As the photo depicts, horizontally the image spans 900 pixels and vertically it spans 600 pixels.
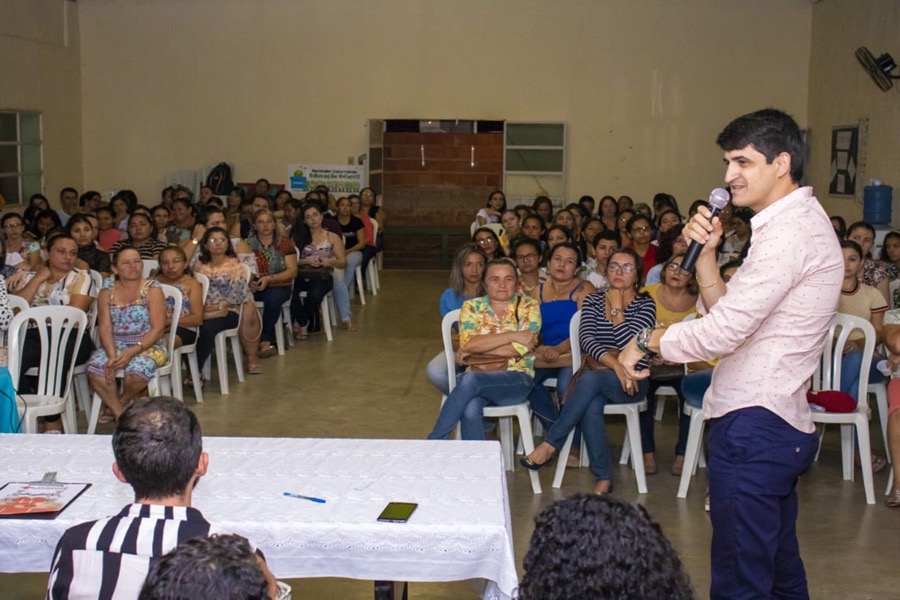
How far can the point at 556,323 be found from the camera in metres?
4.91

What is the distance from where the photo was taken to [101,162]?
12.9 metres

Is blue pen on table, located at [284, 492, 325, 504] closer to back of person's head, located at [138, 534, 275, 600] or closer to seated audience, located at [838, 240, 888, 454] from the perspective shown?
back of person's head, located at [138, 534, 275, 600]

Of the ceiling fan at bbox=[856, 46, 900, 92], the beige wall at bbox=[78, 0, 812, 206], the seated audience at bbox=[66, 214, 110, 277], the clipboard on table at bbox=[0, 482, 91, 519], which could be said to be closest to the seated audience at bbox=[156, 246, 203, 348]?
the seated audience at bbox=[66, 214, 110, 277]

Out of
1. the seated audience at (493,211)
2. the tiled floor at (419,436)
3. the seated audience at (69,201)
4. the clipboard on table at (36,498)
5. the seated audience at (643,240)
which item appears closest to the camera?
the clipboard on table at (36,498)

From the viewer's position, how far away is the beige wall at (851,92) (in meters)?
9.29

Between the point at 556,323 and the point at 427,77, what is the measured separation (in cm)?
815

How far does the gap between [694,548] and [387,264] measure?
9.60 meters

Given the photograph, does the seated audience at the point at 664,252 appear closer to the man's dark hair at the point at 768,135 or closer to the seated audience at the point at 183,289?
the seated audience at the point at 183,289

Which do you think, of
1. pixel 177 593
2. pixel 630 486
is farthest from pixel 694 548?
pixel 177 593

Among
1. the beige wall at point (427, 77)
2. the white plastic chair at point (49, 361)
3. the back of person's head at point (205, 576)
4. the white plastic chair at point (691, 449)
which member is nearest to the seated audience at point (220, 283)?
the white plastic chair at point (49, 361)

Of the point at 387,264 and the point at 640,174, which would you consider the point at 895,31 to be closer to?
the point at 640,174

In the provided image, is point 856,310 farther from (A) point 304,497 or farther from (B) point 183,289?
(B) point 183,289

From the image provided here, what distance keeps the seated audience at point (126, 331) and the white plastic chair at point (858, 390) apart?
10.3 feet

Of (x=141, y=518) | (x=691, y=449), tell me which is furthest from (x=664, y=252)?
(x=141, y=518)
